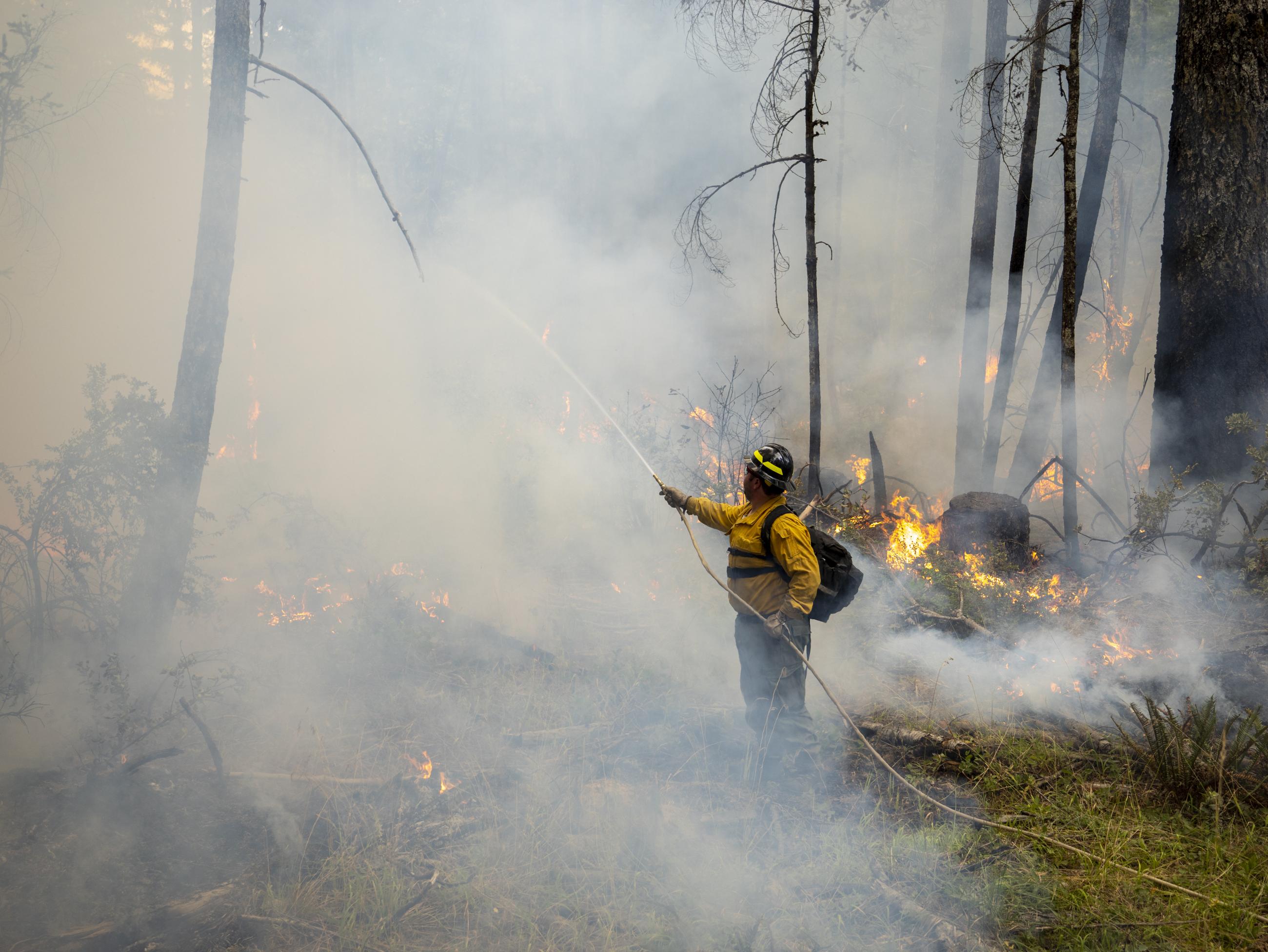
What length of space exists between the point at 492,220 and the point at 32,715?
9.25 meters

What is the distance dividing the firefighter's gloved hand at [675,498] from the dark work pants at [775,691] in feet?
2.48

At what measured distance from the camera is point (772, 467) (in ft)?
13.1

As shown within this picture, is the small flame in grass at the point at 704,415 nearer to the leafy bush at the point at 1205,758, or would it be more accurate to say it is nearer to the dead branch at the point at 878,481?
the dead branch at the point at 878,481

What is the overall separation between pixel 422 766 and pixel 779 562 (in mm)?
2489

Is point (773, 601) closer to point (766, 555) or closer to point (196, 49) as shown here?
point (766, 555)

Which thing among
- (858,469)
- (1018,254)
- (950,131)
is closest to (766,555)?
(1018,254)

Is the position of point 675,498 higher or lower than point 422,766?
higher

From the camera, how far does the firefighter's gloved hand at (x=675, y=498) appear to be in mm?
4406

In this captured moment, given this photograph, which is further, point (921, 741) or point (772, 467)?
point (921, 741)

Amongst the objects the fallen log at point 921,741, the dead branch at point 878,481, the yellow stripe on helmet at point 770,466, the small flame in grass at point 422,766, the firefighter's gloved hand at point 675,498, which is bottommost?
the small flame in grass at point 422,766

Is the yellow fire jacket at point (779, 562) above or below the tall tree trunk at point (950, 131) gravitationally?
below

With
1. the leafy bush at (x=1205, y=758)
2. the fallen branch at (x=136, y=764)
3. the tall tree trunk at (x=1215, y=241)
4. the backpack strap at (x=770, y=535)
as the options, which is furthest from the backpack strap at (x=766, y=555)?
the tall tree trunk at (x=1215, y=241)

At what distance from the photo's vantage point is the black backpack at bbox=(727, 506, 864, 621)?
4.07 m

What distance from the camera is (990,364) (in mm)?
16609
